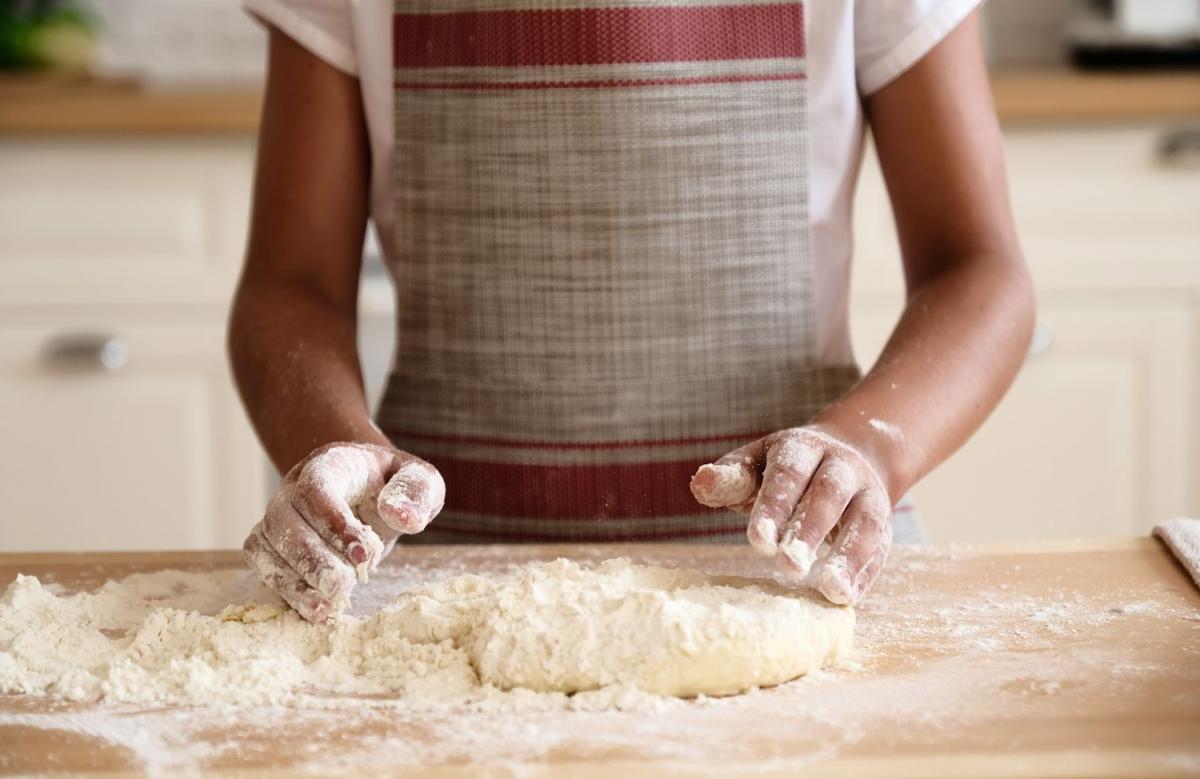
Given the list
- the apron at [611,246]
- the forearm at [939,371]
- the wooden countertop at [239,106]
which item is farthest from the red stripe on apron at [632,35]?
the wooden countertop at [239,106]

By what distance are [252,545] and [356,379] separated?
23 cm

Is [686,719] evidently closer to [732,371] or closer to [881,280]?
[732,371]

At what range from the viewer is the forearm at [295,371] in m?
0.99

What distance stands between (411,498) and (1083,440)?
143 centimetres

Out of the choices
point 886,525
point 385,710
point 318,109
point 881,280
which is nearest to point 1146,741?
point 886,525

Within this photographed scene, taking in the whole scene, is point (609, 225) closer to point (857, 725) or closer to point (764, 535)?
point (764, 535)

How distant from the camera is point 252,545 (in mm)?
845

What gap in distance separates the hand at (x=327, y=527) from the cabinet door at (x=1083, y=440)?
1291 mm

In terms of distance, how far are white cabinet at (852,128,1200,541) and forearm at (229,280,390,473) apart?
1.03 m

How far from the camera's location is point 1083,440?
2023 mm

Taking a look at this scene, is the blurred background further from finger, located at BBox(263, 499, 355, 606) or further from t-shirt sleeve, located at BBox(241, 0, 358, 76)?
finger, located at BBox(263, 499, 355, 606)

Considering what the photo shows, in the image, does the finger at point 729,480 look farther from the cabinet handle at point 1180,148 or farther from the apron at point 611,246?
the cabinet handle at point 1180,148

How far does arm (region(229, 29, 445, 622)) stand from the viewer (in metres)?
0.88

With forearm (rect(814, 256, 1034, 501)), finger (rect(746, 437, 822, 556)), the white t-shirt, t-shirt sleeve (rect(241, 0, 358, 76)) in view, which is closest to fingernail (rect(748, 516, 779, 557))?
finger (rect(746, 437, 822, 556))
